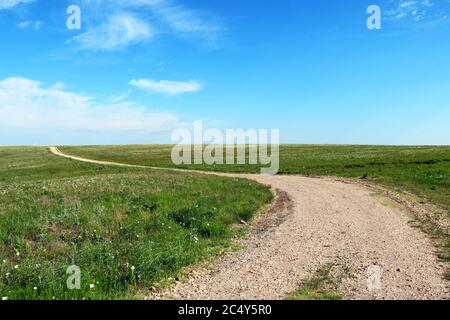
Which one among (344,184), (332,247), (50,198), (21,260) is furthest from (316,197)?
(21,260)

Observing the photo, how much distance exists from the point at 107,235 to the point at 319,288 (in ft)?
25.8

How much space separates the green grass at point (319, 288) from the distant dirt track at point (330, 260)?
20 cm

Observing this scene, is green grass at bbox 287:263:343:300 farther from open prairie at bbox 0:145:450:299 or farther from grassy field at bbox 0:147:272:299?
grassy field at bbox 0:147:272:299

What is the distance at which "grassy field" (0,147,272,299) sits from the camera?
959 cm

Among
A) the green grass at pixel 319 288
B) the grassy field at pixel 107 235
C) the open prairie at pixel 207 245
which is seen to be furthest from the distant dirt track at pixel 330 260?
the grassy field at pixel 107 235

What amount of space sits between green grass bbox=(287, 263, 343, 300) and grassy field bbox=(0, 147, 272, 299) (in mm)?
3580

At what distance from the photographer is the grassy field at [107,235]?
9.59 metres

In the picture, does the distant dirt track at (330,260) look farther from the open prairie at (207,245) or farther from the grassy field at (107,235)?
the grassy field at (107,235)

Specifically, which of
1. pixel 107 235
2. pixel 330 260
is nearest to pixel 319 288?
pixel 330 260

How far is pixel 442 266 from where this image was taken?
10.9 meters

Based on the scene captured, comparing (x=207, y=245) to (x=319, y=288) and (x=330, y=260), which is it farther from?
(x=319, y=288)

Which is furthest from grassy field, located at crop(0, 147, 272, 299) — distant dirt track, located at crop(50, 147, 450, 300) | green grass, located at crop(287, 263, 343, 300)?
green grass, located at crop(287, 263, 343, 300)
